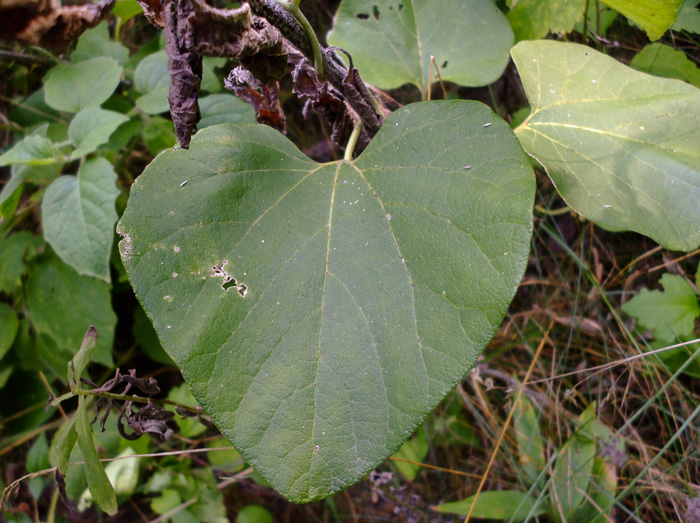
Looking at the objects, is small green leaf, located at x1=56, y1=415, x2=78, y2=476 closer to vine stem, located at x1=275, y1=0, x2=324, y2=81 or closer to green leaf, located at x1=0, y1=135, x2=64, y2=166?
green leaf, located at x1=0, y1=135, x2=64, y2=166

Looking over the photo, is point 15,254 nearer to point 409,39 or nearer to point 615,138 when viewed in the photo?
point 409,39

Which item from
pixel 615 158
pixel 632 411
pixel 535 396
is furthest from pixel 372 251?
pixel 632 411

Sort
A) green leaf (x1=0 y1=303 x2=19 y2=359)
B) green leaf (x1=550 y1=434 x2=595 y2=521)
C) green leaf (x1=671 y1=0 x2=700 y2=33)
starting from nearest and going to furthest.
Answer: green leaf (x1=671 y1=0 x2=700 y2=33) < green leaf (x1=550 y1=434 x2=595 y2=521) < green leaf (x1=0 y1=303 x2=19 y2=359)

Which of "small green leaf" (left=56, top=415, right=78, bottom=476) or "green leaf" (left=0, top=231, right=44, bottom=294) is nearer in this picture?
"small green leaf" (left=56, top=415, right=78, bottom=476)

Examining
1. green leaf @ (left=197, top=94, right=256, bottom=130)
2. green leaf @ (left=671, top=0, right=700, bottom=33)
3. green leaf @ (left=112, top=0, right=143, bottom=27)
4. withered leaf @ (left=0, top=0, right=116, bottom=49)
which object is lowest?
green leaf @ (left=197, top=94, right=256, bottom=130)

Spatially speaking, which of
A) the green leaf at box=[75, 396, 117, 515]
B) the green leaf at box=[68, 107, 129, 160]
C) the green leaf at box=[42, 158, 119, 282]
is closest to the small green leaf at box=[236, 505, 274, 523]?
the green leaf at box=[75, 396, 117, 515]

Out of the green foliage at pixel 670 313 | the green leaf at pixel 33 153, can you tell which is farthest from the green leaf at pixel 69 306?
the green foliage at pixel 670 313

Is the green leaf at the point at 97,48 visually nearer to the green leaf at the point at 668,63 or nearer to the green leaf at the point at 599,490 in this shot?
the green leaf at the point at 668,63
